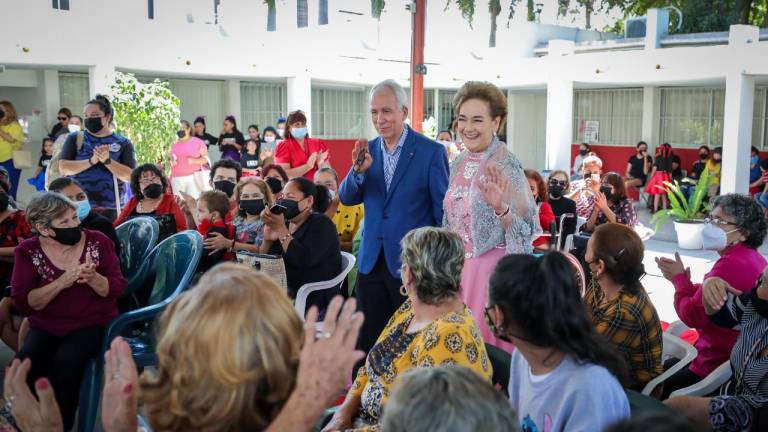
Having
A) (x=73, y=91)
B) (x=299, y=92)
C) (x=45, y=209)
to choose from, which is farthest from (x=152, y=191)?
(x=299, y=92)

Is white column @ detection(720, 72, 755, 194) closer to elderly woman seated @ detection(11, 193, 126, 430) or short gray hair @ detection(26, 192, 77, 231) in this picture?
elderly woman seated @ detection(11, 193, 126, 430)

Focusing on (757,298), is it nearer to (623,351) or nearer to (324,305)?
(623,351)

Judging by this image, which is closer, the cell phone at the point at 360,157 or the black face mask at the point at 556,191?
the cell phone at the point at 360,157

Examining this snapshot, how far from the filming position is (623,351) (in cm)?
311

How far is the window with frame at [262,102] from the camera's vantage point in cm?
1827

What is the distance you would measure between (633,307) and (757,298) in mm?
466

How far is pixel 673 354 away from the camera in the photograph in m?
3.48

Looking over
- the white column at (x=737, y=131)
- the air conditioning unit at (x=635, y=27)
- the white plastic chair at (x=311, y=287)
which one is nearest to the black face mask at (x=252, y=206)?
the white plastic chair at (x=311, y=287)

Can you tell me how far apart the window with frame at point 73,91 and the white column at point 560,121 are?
10.0 meters

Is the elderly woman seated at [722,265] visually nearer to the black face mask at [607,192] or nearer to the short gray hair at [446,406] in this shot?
the short gray hair at [446,406]

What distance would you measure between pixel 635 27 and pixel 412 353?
15.7 metres

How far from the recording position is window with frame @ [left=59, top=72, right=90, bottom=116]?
48.9ft

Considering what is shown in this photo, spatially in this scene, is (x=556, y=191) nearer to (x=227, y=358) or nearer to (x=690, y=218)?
(x=690, y=218)

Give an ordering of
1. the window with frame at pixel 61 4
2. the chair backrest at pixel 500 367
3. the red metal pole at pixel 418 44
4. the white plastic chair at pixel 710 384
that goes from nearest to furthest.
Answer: the chair backrest at pixel 500 367, the white plastic chair at pixel 710 384, the red metal pole at pixel 418 44, the window with frame at pixel 61 4
